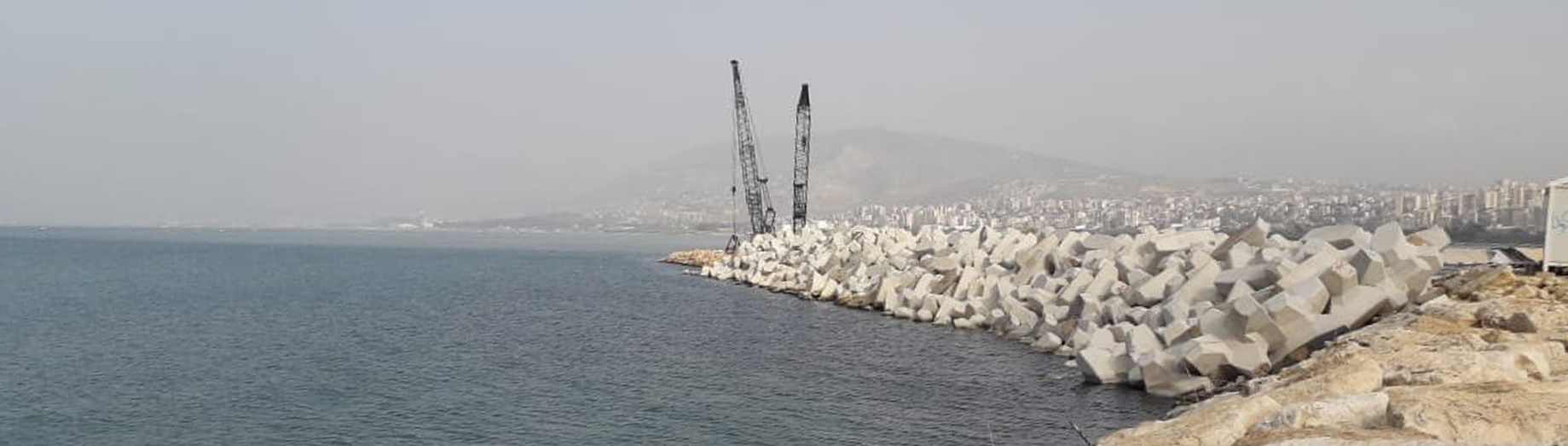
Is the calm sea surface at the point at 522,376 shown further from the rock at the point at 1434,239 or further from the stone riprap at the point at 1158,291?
the rock at the point at 1434,239

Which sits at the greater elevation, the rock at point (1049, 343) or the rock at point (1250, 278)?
the rock at point (1250, 278)

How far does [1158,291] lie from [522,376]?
633 inches

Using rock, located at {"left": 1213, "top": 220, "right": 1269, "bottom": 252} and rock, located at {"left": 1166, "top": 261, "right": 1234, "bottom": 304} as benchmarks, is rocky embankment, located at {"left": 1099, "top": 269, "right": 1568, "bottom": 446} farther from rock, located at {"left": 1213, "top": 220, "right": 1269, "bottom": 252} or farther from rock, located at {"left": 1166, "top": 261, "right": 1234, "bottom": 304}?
rock, located at {"left": 1213, "top": 220, "right": 1269, "bottom": 252}

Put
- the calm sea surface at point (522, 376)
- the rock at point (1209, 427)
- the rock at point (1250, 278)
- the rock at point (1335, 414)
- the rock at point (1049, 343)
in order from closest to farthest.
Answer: the rock at point (1335, 414)
the rock at point (1209, 427)
the calm sea surface at point (522, 376)
the rock at point (1250, 278)
the rock at point (1049, 343)

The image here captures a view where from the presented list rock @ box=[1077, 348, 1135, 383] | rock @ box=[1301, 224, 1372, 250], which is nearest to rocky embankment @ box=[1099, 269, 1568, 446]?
rock @ box=[1077, 348, 1135, 383]

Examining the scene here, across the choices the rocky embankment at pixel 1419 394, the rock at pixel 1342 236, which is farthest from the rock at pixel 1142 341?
the rock at pixel 1342 236

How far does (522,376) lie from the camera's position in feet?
80.5

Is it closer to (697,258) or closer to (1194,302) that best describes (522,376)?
(1194,302)

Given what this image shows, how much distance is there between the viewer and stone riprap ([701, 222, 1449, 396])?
20281mm

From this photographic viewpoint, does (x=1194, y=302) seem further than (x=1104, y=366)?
Yes

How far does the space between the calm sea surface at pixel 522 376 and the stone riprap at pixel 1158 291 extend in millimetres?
1218

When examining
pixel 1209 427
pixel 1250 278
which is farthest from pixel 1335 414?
pixel 1250 278

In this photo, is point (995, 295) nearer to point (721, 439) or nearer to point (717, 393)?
point (717, 393)

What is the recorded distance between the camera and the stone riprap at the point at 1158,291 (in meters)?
20.3
